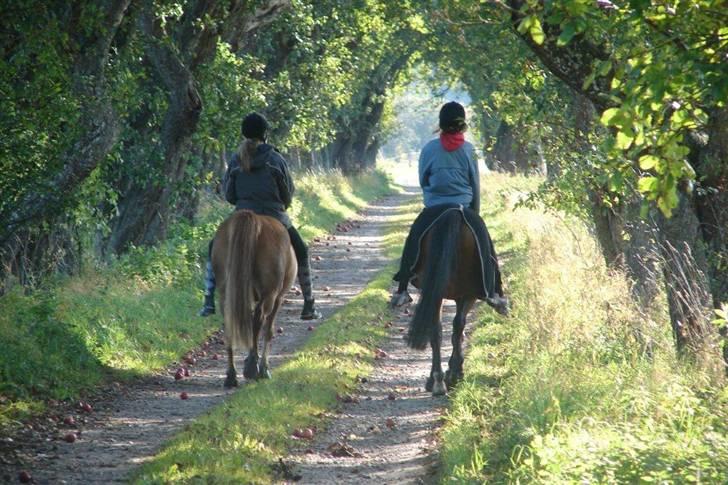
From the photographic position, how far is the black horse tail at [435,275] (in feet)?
35.2

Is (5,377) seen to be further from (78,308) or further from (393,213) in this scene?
(393,213)

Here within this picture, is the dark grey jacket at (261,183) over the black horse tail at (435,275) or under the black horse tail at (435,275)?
over

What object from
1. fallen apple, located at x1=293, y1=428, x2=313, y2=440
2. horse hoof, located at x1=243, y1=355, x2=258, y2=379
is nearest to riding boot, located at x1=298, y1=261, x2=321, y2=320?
horse hoof, located at x1=243, y1=355, x2=258, y2=379

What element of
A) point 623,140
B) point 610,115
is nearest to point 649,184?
point 623,140

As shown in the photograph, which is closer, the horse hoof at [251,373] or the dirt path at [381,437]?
the dirt path at [381,437]

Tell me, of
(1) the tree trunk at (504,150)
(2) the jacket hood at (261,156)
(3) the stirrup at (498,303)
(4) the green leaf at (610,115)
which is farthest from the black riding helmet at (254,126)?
(1) the tree trunk at (504,150)

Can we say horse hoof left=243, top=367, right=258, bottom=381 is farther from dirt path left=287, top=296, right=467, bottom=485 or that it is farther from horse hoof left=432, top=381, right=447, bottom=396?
horse hoof left=432, top=381, right=447, bottom=396

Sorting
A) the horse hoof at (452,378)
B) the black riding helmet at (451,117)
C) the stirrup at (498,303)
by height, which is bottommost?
the horse hoof at (452,378)

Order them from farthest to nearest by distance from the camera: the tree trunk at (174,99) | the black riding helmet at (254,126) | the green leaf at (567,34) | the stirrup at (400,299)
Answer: the tree trunk at (174,99) → the black riding helmet at (254,126) → the stirrup at (400,299) → the green leaf at (567,34)

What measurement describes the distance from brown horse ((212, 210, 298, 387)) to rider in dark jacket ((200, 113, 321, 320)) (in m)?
0.45

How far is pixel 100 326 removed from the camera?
12.5 m

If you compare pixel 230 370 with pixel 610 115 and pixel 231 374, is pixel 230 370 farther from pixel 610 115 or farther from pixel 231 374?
pixel 610 115

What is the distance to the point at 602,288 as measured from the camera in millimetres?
12133

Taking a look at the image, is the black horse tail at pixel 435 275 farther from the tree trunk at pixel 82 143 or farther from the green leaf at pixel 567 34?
the green leaf at pixel 567 34
